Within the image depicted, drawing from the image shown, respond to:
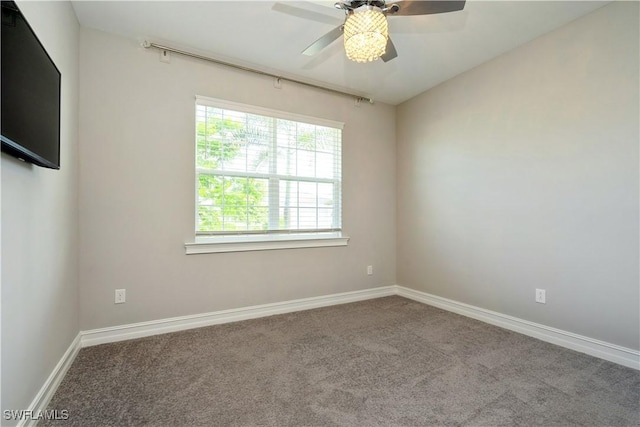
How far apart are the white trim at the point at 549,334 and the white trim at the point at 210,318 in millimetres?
972

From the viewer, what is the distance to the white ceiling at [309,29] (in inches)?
88.3

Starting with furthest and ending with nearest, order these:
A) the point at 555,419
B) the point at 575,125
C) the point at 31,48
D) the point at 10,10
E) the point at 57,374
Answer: the point at 575,125
the point at 57,374
the point at 555,419
the point at 31,48
the point at 10,10

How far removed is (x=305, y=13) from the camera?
2.29m

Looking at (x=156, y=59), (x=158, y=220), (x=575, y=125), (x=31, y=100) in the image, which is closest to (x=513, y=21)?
(x=575, y=125)

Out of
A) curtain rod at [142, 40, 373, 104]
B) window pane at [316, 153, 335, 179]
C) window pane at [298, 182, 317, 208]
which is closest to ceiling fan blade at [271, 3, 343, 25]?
curtain rod at [142, 40, 373, 104]

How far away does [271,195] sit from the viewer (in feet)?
10.7

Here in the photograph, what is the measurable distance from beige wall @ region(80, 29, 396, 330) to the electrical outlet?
1.4 inches

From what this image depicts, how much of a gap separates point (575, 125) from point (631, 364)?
5.89 ft

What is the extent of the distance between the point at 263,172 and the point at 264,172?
0.01 m

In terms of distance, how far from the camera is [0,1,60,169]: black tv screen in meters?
1.11

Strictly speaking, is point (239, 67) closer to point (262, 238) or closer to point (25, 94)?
point (262, 238)

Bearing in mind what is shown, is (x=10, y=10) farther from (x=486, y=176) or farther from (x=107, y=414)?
(x=486, y=176)

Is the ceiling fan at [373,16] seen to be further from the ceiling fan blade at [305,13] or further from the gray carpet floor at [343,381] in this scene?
the gray carpet floor at [343,381]

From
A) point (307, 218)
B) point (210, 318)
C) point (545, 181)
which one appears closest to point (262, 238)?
point (307, 218)
